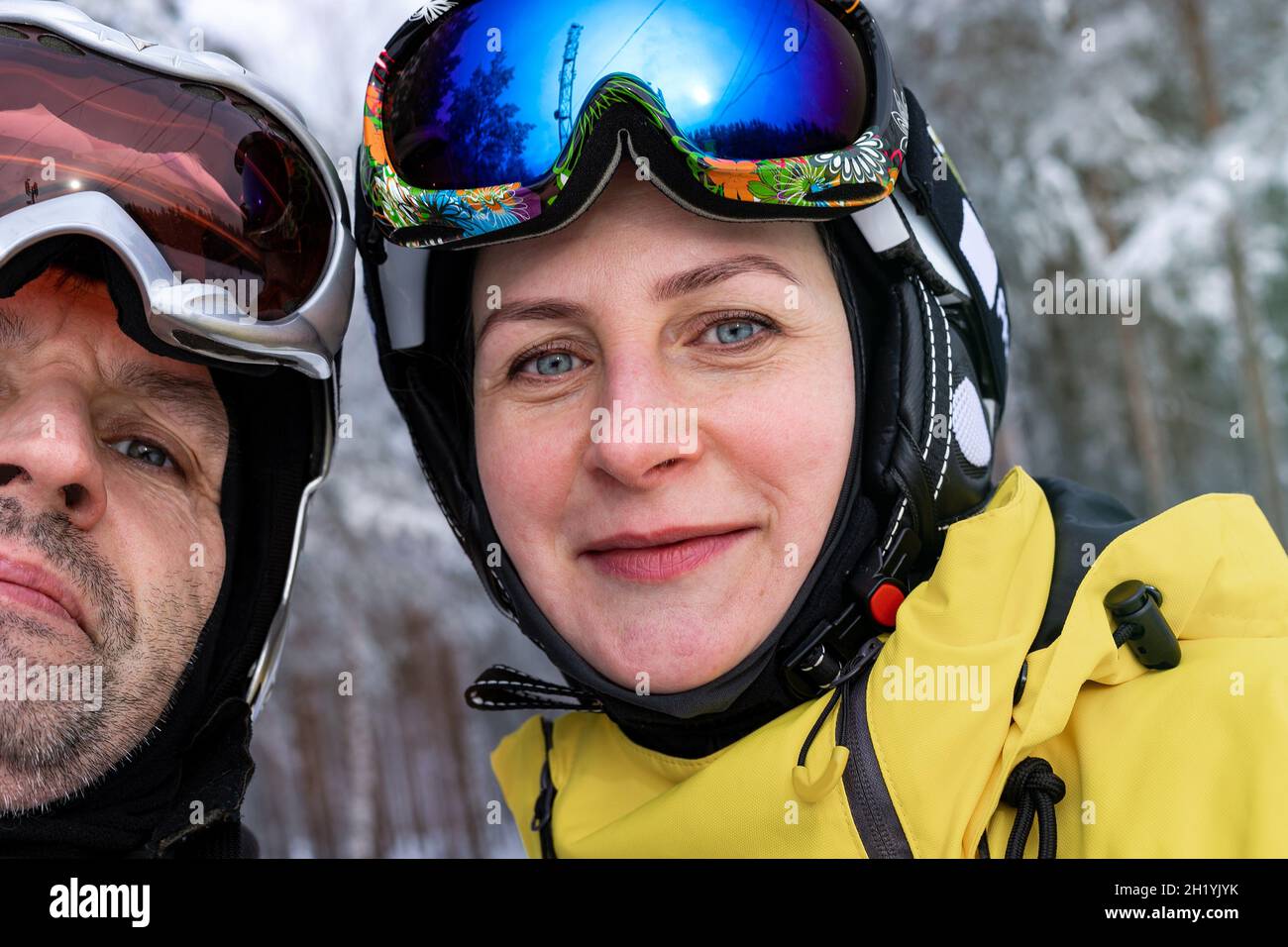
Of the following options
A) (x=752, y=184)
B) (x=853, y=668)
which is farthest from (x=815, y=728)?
(x=752, y=184)

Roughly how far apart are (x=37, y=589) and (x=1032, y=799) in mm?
1920

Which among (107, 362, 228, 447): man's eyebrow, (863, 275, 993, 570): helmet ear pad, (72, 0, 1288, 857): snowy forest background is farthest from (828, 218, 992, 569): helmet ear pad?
(72, 0, 1288, 857): snowy forest background

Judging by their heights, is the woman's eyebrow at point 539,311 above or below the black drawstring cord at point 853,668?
above

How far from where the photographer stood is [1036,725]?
1751 millimetres

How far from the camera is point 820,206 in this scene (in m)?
2.09

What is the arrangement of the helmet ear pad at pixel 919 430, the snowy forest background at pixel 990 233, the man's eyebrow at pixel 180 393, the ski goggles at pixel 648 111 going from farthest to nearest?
the snowy forest background at pixel 990 233
the man's eyebrow at pixel 180 393
the helmet ear pad at pixel 919 430
the ski goggles at pixel 648 111

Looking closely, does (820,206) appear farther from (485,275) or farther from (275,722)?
(275,722)

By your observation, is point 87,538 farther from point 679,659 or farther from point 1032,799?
point 1032,799

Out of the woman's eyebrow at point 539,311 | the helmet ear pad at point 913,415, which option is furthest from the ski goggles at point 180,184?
the helmet ear pad at point 913,415

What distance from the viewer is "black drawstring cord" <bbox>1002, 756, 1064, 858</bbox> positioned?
1746 millimetres

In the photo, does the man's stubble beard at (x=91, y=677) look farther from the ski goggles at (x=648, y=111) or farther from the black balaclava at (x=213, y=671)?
the ski goggles at (x=648, y=111)

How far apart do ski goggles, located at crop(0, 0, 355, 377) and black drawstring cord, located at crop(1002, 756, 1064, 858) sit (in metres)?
1.78

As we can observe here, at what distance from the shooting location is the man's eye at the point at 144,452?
95.2 inches

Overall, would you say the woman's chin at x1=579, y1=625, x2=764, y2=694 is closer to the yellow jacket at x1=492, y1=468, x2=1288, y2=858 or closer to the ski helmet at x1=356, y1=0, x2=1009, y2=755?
the ski helmet at x1=356, y1=0, x2=1009, y2=755
